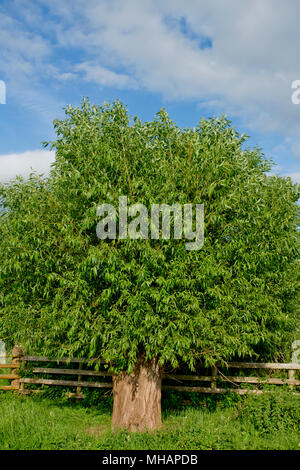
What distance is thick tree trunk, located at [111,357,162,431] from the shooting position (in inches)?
360

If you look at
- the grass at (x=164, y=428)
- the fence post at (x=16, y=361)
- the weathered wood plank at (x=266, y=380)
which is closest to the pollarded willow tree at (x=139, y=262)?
the grass at (x=164, y=428)

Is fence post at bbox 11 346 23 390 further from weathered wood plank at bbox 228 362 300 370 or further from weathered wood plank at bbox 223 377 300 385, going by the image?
weathered wood plank at bbox 223 377 300 385

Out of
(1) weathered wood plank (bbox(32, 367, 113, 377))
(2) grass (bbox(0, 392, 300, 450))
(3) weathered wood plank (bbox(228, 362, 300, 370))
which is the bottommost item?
(2) grass (bbox(0, 392, 300, 450))

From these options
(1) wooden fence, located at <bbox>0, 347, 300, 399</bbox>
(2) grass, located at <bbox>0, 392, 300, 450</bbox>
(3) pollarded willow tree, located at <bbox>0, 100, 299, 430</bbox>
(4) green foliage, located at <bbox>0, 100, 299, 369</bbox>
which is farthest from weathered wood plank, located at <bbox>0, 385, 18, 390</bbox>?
(4) green foliage, located at <bbox>0, 100, 299, 369</bbox>

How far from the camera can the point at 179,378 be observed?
11.5m

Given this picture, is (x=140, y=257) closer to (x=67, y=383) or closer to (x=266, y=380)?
(x=266, y=380)

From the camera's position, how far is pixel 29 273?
9.03 metres

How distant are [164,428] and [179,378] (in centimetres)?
238

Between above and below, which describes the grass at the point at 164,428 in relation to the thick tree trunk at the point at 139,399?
below

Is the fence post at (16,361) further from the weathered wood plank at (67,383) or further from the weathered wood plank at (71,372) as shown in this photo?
the weathered wood plank at (71,372)

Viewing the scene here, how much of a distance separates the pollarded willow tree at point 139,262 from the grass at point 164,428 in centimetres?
83

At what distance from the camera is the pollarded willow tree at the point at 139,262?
8.02 metres

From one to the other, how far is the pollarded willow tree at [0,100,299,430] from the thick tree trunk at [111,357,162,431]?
2 centimetres

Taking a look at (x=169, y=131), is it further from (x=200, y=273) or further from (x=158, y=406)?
(x=158, y=406)
